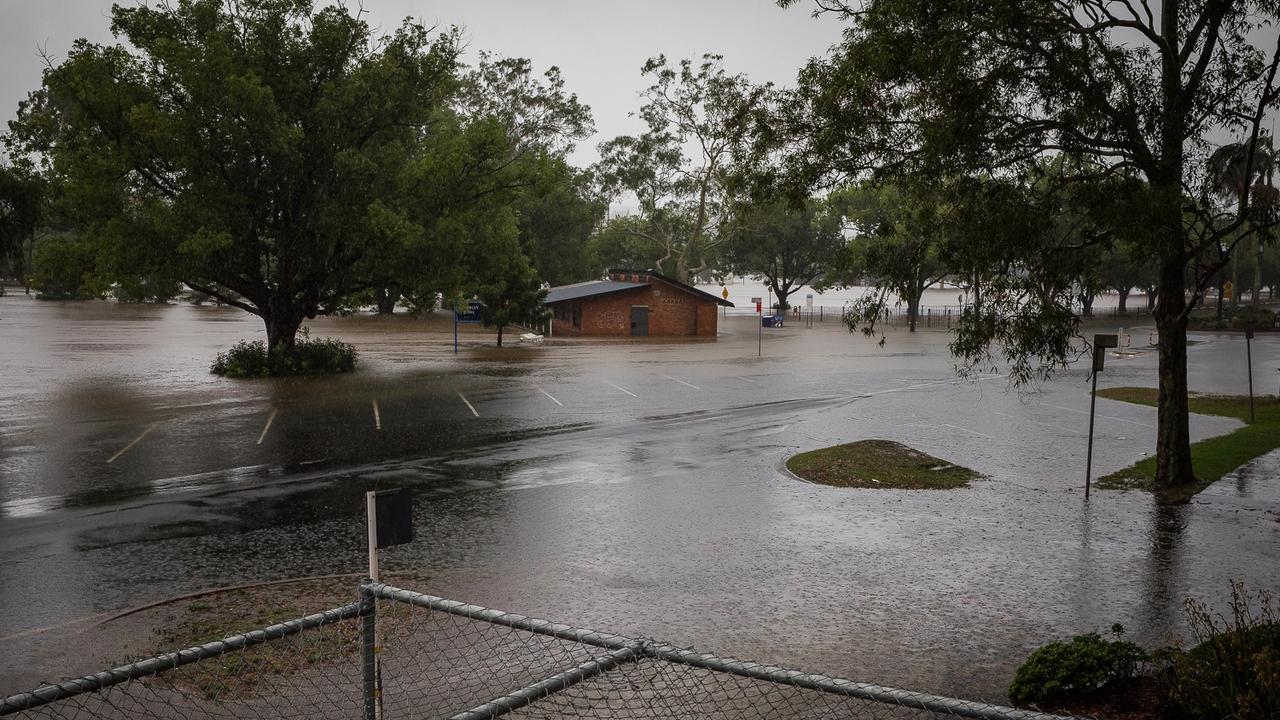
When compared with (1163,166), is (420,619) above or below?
below

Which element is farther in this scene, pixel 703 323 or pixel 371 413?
pixel 703 323

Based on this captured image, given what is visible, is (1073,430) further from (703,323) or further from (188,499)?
(703,323)

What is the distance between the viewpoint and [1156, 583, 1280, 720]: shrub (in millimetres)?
5492

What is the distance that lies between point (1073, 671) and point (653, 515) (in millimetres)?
7366

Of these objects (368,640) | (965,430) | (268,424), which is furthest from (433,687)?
(965,430)

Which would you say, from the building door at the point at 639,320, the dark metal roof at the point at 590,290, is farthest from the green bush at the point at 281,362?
the building door at the point at 639,320

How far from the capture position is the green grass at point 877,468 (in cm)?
1645

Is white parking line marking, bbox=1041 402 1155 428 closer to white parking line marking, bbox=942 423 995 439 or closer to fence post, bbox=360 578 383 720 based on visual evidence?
white parking line marking, bbox=942 423 995 439

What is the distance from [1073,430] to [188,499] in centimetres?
1876

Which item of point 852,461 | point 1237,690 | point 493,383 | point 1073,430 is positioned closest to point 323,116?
point 493,383

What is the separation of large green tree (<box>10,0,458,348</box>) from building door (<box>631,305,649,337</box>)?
26060 millimetres

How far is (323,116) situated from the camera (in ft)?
108

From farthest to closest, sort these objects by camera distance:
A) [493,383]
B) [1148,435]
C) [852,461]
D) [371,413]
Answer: [493,383] → [371,413] → [1148,435] → [852,461]

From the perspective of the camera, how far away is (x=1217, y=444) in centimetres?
2017
